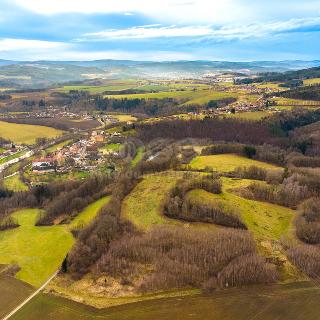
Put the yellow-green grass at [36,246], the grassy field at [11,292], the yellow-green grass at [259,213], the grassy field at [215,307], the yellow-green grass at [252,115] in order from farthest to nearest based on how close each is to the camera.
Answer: the yellow-green grass at [252,115] < the yellow-green grass at [259,213] < the yellow-green grass at [36,246] < the grassy field at [11,292] < the grassy field at [215,307]

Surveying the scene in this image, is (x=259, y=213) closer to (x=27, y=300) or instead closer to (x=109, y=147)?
(x=27, y=300)

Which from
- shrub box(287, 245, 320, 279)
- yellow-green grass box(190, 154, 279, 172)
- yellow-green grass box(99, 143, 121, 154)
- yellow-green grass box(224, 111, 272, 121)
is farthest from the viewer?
yellow-green grass box(224, 111, 272, 121)

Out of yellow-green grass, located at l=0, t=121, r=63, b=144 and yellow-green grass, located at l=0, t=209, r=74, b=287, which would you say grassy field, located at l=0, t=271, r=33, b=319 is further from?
yellow-green grass, located at l=0, t=121, r=63, b=144

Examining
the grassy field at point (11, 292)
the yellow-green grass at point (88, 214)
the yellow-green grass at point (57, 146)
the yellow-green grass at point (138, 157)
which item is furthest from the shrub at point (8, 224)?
the yellow-green grass at point (57, 146)

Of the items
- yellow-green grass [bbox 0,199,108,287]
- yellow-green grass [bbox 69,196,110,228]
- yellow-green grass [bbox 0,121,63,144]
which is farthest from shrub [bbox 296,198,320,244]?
yellow-green grass [bbox 0,121,63,144]

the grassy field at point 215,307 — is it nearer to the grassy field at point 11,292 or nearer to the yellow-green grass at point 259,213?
the grassy field at point 11,292

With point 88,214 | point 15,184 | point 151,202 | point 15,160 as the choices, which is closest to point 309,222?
point 151,202

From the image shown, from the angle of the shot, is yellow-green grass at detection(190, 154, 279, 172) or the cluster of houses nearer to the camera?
yellow-green grass at detection(190, 154, 279, 172)

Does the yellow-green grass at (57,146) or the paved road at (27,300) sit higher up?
the yellow-green grass at (57,146)
